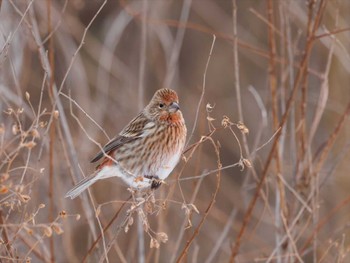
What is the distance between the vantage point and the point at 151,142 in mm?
5898

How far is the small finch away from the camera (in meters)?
5.68

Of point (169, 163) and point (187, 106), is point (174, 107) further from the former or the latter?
point (187, 106)

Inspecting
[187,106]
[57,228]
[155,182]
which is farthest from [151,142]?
[187,106]

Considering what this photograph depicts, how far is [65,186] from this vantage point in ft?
29.4

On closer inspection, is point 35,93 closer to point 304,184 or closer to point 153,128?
point 153,128

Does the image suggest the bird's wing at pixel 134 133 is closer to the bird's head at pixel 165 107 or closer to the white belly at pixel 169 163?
the bird's head at pixel 165 107

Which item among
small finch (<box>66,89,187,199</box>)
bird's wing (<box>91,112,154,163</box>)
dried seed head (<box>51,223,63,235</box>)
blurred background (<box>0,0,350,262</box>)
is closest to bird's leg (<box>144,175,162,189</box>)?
blurred background (<box>0,0,350,262</box>)

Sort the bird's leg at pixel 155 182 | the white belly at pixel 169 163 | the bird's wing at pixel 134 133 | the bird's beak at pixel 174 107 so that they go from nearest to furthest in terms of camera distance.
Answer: the bird's leg at pixel 155 182 < the white belly at pixel 169 163 < the bird's beak at pixel 174 107 < the bird's wing at pixel 134 133

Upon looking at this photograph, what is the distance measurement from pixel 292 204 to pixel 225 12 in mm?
7777

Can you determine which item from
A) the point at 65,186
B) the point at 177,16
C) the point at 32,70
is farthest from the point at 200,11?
the point at 65,186

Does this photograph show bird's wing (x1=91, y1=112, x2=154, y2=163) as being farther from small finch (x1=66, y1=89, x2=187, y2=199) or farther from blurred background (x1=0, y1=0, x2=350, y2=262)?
blurred background (x1=0, y1=0, x2=350, y2=262)

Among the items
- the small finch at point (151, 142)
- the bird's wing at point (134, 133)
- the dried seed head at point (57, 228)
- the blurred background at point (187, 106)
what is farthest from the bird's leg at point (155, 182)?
the bird's wing at point (134, 133)

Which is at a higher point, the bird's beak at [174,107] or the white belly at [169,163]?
the bird's beak at [174,107]

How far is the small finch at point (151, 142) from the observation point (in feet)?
18.6
